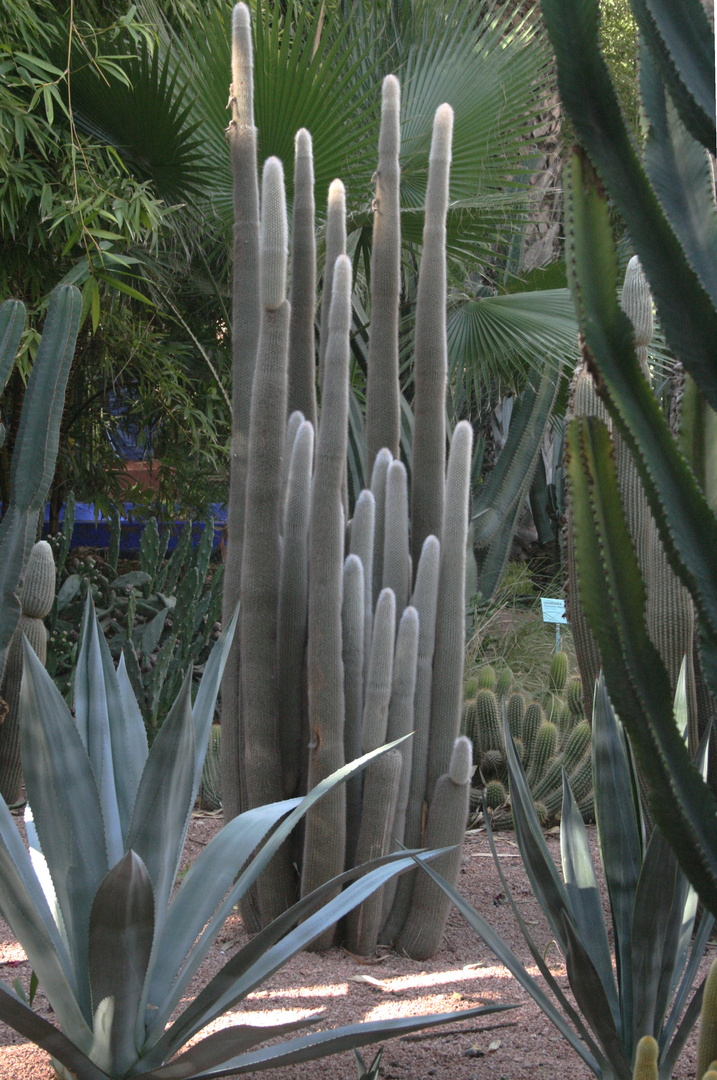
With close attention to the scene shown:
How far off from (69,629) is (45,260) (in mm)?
1656

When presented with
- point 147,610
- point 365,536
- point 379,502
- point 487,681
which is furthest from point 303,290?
point 147,610

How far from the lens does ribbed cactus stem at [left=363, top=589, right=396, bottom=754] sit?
6.15 feet

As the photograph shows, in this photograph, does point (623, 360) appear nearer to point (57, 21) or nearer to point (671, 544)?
point (671, 544)

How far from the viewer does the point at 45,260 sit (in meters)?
4.07

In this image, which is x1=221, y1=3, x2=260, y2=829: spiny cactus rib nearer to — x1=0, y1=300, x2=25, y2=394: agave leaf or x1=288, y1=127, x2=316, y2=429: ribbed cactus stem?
x1=288, y1=127, x2=316, y2=429: ribbed cactus stem

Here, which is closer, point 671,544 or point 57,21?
point 671,544

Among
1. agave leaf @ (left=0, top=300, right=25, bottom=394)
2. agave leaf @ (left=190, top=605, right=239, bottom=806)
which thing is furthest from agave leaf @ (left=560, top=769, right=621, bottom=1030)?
agave leaf @ (left=0, top=300, right=25, bottom=394)

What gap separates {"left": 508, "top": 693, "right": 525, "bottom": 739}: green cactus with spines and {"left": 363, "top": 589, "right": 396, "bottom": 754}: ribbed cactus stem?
161 cm

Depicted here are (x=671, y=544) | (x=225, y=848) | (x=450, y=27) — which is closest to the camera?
(x=671, y=544)

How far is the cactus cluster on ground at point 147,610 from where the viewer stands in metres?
3.72

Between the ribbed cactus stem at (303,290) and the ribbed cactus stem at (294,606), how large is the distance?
278 mm

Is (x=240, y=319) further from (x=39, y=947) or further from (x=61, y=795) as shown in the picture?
(x=39, y=947)

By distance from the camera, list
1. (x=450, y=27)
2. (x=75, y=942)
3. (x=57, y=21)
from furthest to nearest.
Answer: (x=450, y=27) → (x=57, y=21) → (x=75, y=942)

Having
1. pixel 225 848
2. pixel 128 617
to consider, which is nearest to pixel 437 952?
pixel 225 848
